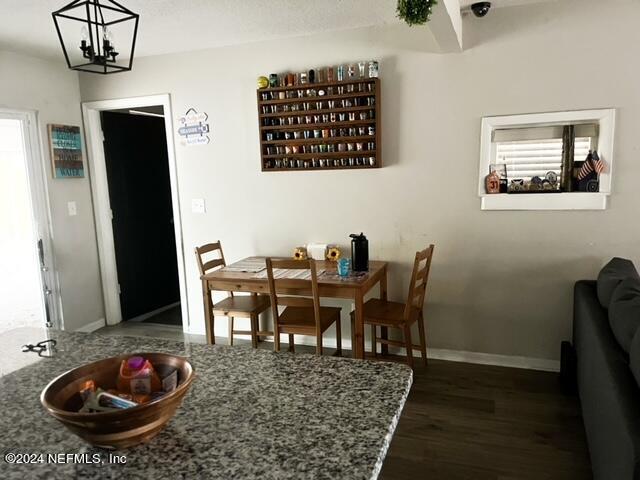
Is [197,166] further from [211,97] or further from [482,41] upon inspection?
[482,41]

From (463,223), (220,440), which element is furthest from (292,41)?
(220,440)

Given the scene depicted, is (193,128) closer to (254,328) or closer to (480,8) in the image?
(254,328)

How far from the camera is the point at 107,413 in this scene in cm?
83

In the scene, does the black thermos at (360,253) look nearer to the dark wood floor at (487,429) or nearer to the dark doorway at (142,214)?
the dark wood floor at (487,429)

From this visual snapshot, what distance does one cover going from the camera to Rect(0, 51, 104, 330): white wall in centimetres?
356

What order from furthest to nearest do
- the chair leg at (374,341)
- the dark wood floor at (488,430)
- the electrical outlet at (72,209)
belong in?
1. the electrical outlet at (72,209)
2. the chair leg at (374,341)
3. the dark wood floor at (488,430)

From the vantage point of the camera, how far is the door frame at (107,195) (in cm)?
390

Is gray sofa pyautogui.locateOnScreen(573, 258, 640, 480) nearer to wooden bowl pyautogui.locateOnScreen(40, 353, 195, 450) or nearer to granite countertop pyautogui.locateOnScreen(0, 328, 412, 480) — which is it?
granite countertop pyautogui.locateOnScreen(0, 328, 412, 480)

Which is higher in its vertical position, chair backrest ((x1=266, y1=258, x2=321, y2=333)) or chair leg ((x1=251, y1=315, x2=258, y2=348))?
chair backrest ((x1=266, y1=258, x2=321, y2=333))

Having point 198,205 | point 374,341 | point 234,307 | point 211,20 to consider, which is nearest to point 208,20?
point 211,20

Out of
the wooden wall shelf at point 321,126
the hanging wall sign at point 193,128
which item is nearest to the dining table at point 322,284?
the wooden wall shelf at point 321,126

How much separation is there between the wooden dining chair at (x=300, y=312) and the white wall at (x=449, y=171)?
63cm

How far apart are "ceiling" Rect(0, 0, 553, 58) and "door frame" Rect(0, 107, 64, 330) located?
1.81ft

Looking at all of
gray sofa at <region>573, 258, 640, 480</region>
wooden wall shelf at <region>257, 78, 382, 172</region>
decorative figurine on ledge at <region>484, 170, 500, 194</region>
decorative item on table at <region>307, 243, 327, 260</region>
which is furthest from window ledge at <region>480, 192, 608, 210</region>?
decorative item on table at <region>307, 243, 327, 260</region>
